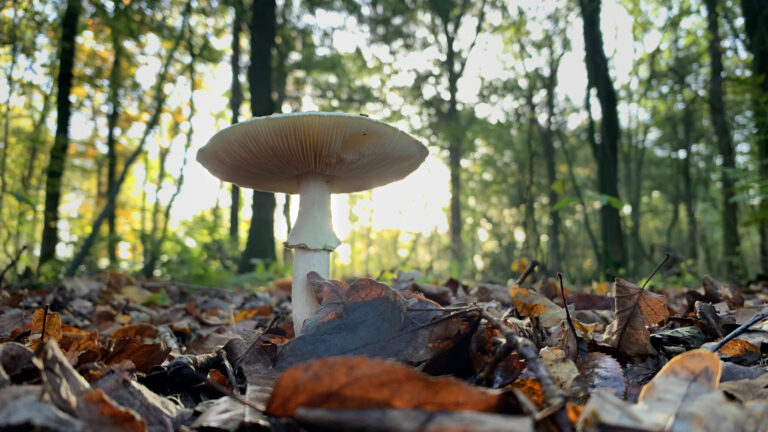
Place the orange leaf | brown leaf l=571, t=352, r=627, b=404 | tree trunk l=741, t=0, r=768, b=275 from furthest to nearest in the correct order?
1. tree trunk l=741, t=0, r=768, b=275
2. the orange leaf
3. brown leaf l=571, t=352, r=627, b=404

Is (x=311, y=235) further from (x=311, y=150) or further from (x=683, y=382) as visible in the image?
(x=683, y=382)

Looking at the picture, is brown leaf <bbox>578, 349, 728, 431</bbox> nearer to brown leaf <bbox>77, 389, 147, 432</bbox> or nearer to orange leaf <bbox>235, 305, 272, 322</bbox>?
brown leaf <bbox>77, 389, 147, 432</bbox>

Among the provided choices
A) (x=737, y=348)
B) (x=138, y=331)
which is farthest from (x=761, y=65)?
(x=138, y=331)

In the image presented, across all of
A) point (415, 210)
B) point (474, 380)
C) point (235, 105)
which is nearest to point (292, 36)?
point (235, 105)

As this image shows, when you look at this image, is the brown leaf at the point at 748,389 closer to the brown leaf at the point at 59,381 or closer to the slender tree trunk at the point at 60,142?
the brown leaf at the point at 59,381

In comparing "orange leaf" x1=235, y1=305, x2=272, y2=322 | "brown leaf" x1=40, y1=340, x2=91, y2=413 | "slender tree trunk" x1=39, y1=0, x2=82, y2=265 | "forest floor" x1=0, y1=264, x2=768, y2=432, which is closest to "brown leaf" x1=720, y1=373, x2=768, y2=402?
"forest floor" x1=0, y1=264, x2=768, y2=432

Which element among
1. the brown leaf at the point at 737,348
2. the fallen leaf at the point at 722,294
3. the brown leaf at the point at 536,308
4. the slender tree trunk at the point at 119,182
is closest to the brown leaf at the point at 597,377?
the brown leaf at the point at 536,308

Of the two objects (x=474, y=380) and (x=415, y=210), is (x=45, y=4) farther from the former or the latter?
(x=415, y=210)
